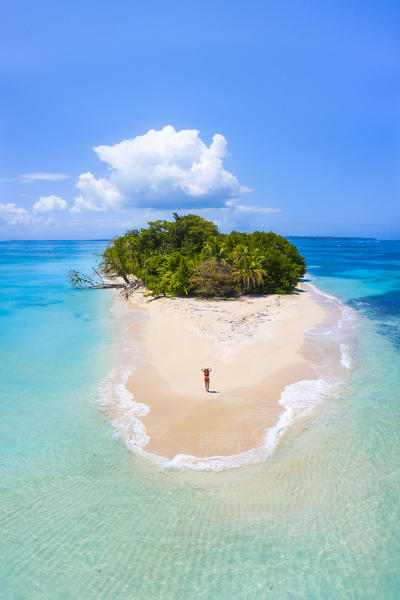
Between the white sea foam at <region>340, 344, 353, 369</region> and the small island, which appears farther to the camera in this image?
the white sea foam at <region>340, 344, 353, 369</region>

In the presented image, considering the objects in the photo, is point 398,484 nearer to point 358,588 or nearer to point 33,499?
point 358,588

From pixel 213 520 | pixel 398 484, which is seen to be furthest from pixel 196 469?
pixel 398 484

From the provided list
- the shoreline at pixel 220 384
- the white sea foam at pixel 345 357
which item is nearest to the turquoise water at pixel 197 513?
the shoreline at pixel 220 384

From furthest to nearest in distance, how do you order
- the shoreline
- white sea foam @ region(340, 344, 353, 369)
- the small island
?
white sea foam @ region(340, 344, 353, 369), the small island, the shoreline

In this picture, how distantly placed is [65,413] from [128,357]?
587cm

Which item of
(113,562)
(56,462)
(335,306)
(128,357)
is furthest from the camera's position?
(335,306)

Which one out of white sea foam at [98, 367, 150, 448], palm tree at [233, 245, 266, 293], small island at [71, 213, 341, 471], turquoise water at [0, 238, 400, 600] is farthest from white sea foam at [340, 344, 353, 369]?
palm tree at [233, 245, 266, 293]

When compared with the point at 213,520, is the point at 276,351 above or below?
above

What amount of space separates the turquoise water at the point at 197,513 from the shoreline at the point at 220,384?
26.1 inches

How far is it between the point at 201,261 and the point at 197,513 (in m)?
27.6

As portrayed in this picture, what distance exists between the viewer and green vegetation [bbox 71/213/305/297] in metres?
33.5

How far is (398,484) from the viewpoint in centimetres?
904

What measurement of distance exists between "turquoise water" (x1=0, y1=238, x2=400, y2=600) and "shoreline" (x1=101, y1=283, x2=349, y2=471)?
663 millimetres

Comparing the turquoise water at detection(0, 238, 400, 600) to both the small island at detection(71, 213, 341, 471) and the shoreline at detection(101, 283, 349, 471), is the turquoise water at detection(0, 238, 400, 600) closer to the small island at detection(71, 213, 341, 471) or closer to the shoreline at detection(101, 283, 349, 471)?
the shoreline at detection(101, 283, 349, 471)
